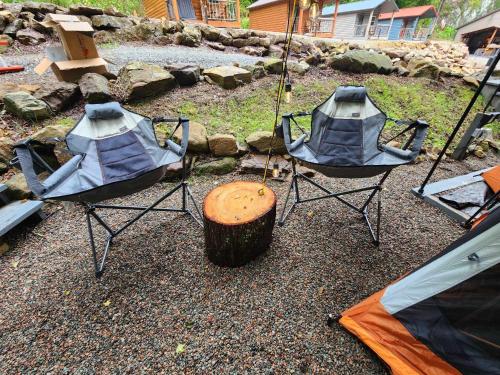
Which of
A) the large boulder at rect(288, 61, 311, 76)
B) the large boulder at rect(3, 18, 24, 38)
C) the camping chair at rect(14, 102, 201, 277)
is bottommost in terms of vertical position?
the large boulder at rect(288, 61, 311, 76)

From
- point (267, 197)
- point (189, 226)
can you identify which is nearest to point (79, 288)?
point (189, 226)

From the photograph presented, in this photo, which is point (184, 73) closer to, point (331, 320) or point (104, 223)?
point (104, 223)

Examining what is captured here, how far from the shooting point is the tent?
964 millimetres

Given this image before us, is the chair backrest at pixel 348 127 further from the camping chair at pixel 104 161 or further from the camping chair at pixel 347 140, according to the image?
the camping chair at pixel 104 161

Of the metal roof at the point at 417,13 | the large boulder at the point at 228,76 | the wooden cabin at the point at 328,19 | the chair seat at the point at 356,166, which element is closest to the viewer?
the chair seat at the point at 356,166

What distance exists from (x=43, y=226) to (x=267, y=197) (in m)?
2.17

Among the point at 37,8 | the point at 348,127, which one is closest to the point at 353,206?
the point at 348,127

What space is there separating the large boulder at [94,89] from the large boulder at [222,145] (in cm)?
180

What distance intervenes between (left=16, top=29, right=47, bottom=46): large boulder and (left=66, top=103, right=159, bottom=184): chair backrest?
614cm

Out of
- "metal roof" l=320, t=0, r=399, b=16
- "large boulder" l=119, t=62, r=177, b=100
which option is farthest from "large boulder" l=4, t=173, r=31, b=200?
"metal roof" l=320, t=0, r=399, b=16

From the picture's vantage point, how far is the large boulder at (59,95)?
3248 millimetres

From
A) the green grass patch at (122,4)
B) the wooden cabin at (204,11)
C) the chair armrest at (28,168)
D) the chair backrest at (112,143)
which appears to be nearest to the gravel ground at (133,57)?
the chair backrest at (112,143)

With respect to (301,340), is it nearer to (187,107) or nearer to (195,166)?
(195,166)

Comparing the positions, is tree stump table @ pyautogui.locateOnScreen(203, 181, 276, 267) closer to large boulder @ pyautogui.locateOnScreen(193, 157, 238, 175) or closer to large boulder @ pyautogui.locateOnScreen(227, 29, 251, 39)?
large boulder @ pyautogui.locateOnScreen(193, 157, 238, 175)
